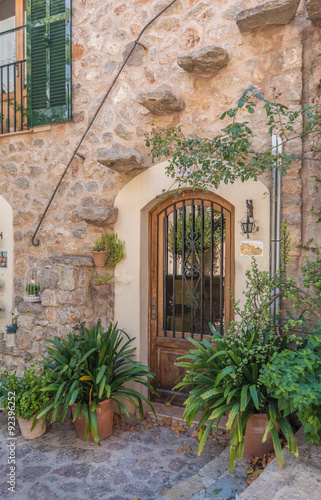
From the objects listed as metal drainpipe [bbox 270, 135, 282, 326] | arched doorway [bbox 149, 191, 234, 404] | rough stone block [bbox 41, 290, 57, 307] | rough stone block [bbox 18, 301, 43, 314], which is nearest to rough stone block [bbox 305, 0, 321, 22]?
metal drainpipe [bbox 270, 135, 282, 326]

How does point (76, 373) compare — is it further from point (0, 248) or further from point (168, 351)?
point (0, 248)

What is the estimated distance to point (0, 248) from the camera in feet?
16.0

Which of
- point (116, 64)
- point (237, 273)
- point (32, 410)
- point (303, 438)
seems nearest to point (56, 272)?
point (32, 410)

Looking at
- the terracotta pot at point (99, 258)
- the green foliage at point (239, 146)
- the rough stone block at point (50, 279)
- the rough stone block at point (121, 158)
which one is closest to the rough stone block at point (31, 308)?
the rough stone block at point (50, 279)

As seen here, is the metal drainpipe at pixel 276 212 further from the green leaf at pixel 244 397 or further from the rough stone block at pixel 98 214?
the rough stone block at pixel 98 214

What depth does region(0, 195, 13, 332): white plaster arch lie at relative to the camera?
482 centimetres

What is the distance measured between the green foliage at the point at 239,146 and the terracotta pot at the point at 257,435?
2.01 metres

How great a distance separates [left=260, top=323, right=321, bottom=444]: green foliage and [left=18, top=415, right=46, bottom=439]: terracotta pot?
2.38 m

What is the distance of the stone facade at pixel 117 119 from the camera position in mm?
3412

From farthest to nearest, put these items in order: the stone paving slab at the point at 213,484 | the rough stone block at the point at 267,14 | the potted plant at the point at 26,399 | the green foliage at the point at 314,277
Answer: the potted plant at the point at 26,399
the rough stone block at the point at 267,14
the green foliage at the point at 314,277
the stone paving slab at the point at 213,484

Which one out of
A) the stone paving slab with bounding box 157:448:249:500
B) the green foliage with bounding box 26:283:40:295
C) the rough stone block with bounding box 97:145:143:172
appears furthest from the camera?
the green foliage with bounding box 26:283:40:295

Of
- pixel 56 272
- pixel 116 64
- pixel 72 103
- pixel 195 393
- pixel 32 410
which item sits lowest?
pixel 32 410

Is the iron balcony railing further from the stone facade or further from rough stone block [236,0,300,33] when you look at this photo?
rough stone block [236,0,300,33]

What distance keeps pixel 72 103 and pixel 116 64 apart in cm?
71
